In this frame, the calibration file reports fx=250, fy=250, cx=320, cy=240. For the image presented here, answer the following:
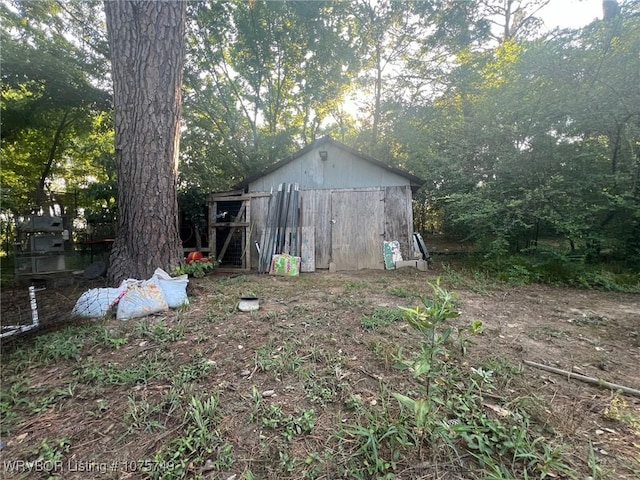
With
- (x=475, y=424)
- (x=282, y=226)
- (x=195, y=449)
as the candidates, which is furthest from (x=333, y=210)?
(x=195, y=449)

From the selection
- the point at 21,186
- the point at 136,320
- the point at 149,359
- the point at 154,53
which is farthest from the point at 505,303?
the point at 21,186

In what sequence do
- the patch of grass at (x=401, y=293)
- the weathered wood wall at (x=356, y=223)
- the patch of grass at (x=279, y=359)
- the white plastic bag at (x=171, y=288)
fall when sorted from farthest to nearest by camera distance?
the weathered wood wall at (x=356, y=223), the patch of grass at (x=401, y=293), the white plastic bag at (x=171, y=288), the patch of grass at (x=279, y=359)

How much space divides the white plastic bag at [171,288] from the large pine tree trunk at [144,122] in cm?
31

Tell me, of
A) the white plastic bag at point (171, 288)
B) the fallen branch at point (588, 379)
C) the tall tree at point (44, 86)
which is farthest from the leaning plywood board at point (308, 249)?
the tall tree at point (44, 86)

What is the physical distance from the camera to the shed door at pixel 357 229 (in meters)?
6.06

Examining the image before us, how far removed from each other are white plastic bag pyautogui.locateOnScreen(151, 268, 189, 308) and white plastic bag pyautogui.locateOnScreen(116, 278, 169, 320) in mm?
65

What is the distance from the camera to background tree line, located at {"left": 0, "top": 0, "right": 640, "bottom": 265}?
5.09 metres

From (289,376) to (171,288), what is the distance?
192cm

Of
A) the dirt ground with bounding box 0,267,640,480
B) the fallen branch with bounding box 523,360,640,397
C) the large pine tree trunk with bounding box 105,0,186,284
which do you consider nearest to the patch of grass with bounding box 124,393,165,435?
the dirt ground with bounding box 0,267,640,480

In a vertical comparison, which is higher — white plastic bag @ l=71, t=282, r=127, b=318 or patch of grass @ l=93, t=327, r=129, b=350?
white plastic bag @ l=71, t=282, r=127, b=318

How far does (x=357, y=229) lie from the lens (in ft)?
20.1

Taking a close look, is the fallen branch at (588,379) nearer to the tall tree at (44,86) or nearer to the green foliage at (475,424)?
the green foliage at (475,424)

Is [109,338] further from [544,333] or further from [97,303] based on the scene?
[544,333]

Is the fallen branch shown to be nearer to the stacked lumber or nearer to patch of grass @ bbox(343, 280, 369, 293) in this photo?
patch of grass @ bbox(343, 280, 369, 293)
